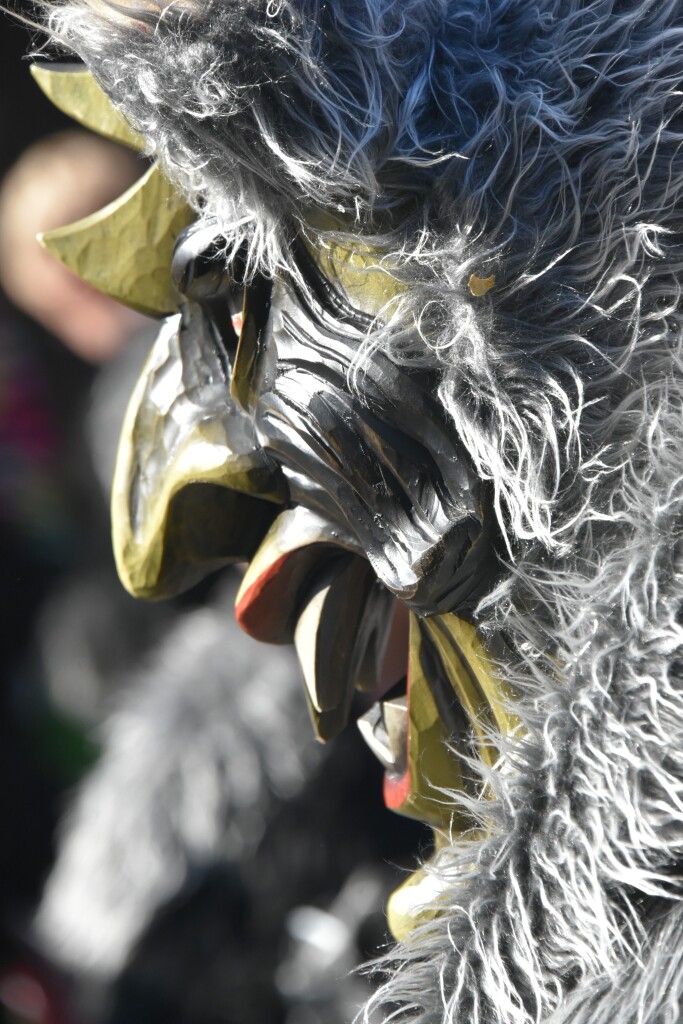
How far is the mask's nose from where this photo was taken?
596 millimetres

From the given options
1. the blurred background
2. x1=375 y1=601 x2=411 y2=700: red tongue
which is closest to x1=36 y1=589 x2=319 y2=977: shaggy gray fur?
the blurred background

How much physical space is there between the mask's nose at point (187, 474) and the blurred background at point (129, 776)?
525 millimetres

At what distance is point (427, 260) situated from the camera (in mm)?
476

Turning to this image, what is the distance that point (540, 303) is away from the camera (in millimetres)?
484

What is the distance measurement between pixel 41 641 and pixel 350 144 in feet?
3.72

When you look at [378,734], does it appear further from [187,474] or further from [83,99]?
[83,99]

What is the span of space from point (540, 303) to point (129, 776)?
879 millimetres

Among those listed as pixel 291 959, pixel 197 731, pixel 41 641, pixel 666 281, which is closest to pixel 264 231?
pixel 666 281

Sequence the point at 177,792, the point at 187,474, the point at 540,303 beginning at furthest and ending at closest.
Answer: the point at 177,792
the point at 187,474
the point at 540,303

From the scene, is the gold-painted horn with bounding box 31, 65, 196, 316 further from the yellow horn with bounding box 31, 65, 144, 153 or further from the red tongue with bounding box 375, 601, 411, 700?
the red tongue with bounding box 375, 601, 411, 700

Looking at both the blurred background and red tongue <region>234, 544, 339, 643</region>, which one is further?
the blurred background

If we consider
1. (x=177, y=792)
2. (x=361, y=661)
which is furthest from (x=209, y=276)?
(x=177, y=792)

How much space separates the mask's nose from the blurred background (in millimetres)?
525

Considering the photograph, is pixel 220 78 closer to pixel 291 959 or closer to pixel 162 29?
pixel 162 29
